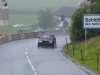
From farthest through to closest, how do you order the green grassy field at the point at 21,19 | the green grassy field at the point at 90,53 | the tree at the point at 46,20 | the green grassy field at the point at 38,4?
the green grassy field at the point at 38,4
the green grassy field at the point at 21,19
the tree at the point at 46,20
the green grassy field at the point at 90,53

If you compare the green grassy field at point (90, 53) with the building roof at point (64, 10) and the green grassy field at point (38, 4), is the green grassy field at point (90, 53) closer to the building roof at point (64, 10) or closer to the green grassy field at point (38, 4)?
the building roof at point (64, 10)

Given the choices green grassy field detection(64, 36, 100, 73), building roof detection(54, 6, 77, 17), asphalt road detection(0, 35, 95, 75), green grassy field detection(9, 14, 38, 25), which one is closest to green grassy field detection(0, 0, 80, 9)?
building roof detection(54, 6, 77, 17)

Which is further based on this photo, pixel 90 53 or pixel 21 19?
pixel 21 19

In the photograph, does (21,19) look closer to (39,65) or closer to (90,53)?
(90,53)

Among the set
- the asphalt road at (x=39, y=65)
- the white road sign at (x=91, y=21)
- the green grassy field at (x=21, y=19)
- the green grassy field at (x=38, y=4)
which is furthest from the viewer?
the green grassy field at (x=38, y=4)

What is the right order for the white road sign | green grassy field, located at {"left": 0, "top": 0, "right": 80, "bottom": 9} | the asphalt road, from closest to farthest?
the asphalt road → the white road sign → green grassy field, located at {"left": 0, "top": 0, "right": 80, "bottom": 9}

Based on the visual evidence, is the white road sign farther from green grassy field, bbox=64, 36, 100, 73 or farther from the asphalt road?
the asphalt road

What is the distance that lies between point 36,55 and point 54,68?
1027 cm

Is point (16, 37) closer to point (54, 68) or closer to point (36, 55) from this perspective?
point (36, 55)

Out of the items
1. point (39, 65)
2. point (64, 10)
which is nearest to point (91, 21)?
point (39, 65)

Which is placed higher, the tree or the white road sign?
the white road sign

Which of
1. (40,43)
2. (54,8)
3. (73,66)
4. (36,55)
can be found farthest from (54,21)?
(73,66)

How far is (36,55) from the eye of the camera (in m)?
41.7

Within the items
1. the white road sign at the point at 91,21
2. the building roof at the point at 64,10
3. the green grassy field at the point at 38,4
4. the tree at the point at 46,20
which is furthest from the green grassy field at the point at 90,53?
the green grassy field at the point at 38,4
